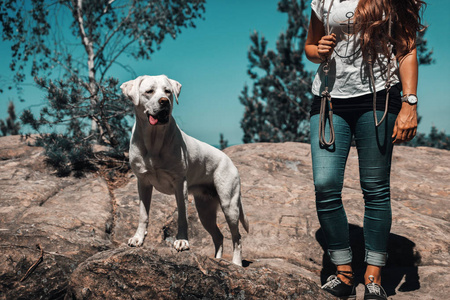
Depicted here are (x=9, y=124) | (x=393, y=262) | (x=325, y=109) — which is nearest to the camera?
(x=325, y=109)

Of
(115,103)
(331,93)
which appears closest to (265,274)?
(331,93)

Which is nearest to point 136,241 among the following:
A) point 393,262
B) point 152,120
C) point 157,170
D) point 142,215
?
point 142,215

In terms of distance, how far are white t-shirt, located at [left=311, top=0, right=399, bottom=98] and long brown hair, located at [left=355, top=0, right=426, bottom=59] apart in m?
0.07

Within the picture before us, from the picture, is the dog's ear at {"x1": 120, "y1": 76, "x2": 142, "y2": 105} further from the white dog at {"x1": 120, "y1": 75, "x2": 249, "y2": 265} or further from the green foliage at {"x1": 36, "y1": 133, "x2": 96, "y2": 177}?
the green foliage at {"x1": 36, "y1": 133, "x2": 96, "y2": 177}

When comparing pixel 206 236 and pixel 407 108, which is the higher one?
pixel 407 108

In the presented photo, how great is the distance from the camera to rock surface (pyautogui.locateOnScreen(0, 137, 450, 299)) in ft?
8.11

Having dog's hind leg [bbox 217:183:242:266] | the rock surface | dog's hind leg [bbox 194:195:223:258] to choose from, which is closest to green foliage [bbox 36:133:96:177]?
the rock surface

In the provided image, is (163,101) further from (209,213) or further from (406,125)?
(406,125)

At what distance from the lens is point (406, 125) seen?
2.43 metres

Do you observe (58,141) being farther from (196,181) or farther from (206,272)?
(206,272)

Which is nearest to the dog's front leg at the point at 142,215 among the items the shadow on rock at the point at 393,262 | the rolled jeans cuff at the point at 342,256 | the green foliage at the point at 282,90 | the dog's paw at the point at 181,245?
the dog's paw at the point at 181,245

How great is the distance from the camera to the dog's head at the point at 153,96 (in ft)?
8.44

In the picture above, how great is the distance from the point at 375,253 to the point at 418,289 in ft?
3.22

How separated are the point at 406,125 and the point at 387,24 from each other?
29.0 inches
